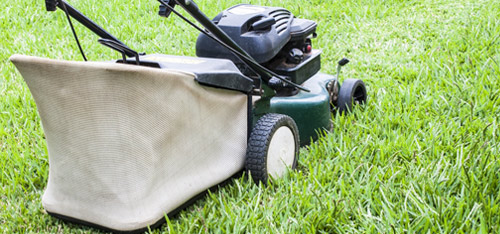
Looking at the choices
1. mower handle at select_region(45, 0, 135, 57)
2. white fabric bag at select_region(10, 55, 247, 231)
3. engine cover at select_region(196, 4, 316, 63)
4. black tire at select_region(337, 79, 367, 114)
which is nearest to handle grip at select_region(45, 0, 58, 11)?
mower handle at select_region(45, 0, 135, 57)

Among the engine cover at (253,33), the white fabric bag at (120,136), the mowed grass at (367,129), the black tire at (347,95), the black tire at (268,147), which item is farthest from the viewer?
the black tire at (347,95)

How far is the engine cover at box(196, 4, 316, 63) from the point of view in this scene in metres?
2.15

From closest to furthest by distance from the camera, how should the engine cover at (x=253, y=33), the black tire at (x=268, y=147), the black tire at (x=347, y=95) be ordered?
the black tire at (x=268, y=147), the engine cover at (x=253, y=33), the black tire at (x=347, y=95)

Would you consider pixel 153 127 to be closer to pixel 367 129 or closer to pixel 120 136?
pixel 120 136

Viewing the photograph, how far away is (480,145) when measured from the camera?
205 centimetres

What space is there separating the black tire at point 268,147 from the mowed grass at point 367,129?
57mm

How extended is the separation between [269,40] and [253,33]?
7 cm

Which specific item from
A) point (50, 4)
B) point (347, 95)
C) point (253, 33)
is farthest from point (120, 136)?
point (347, 95)

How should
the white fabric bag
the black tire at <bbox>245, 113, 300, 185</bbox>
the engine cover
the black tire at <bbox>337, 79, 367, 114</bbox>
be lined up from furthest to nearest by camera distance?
the black tire at <bbox>337, 79, 367, 114</bbox>
the engine cover
the black tire at <bbox>245, 113, 300, 185</bbox>
the white fabric bag

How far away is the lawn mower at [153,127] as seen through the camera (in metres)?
1.54

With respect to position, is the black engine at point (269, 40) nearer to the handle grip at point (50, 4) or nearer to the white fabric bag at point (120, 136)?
the white fabric bag at point (120, 136)

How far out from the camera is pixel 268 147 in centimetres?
192

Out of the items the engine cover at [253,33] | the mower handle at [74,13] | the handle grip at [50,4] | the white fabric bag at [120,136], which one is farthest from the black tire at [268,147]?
the handle grip at [50,4]

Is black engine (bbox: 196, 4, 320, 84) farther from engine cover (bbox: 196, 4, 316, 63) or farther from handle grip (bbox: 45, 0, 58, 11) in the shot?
handle grip (bbox: 45, 0, 58, 11)
